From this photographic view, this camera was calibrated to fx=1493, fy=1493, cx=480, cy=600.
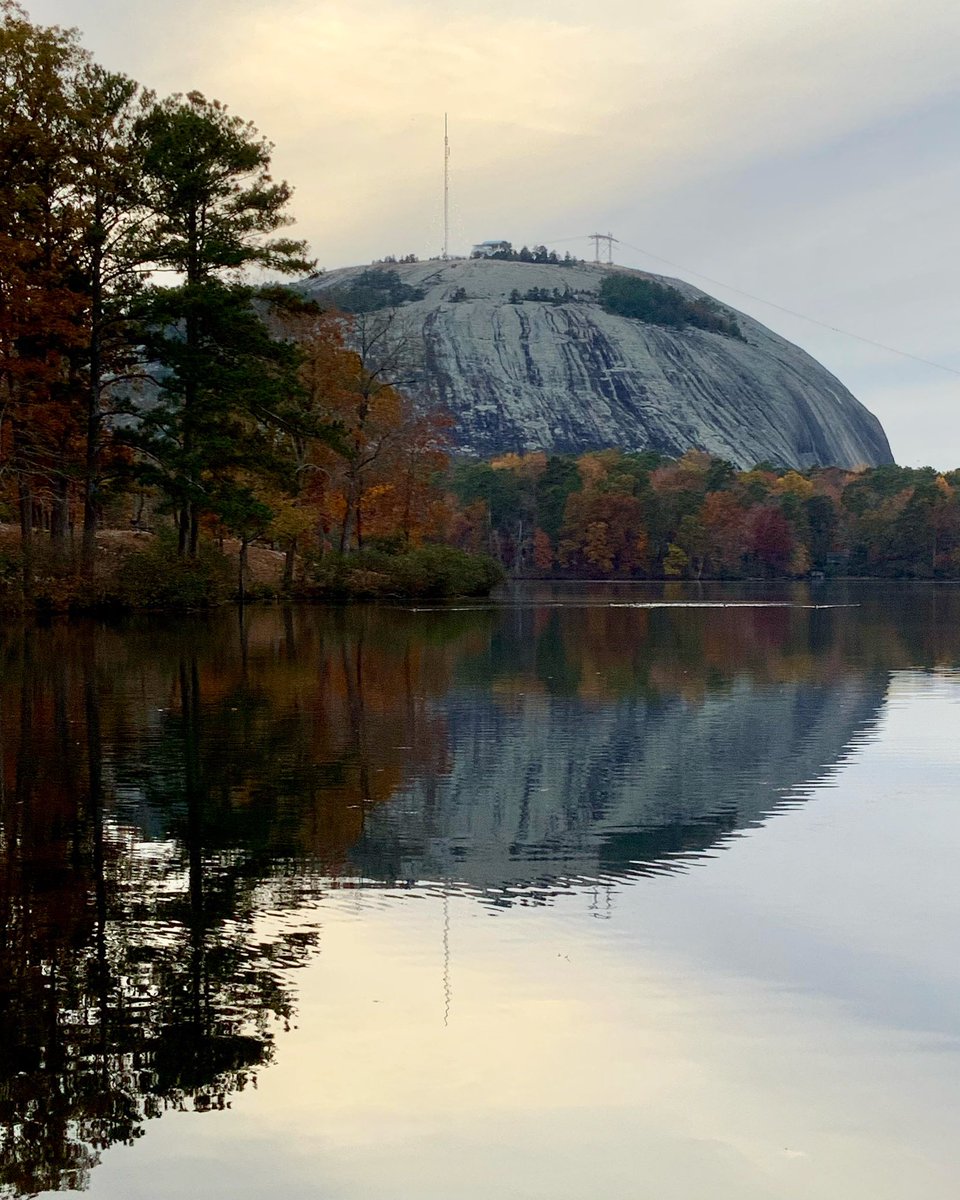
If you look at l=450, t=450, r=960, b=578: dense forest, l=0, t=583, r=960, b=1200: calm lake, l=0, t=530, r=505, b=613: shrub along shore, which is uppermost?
l=450, t=450, r=960, b=578: dense forest

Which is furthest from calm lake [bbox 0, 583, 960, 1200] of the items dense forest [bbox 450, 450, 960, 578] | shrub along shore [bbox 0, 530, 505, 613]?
dense forest [bbox 450, 450, 960, 578]

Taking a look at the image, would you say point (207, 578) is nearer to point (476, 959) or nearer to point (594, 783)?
point (594, 783)

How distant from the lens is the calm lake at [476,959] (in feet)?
18.5

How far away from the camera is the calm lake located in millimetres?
5625

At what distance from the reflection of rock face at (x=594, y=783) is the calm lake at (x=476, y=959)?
0.06 metres

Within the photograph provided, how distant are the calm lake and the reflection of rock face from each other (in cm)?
6

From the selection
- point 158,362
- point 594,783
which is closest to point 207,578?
point 158,362

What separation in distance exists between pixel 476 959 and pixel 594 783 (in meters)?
6.18

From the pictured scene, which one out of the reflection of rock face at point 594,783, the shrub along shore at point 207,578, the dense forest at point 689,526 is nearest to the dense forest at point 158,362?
the shrub along shore at point 207,578

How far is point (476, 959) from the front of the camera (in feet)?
26.4

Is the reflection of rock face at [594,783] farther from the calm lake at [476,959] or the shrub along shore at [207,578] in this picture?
the shrub along shore at [207,578]

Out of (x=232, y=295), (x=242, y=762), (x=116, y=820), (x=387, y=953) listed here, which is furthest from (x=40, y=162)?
(x=387, y=953)

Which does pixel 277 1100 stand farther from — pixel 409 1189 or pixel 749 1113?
pixel 749 1113

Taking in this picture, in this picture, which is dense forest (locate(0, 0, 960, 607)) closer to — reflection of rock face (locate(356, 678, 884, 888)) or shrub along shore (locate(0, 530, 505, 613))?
shrub along shore (locate(0, 530, 505, 613))
